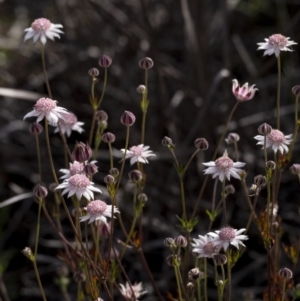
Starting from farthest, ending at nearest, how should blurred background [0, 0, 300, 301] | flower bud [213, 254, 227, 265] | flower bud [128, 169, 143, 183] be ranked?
blurred background [0, 0, 300, 301] < flower bud [128, 169, 143, 183] < flower bud [213, 254, 227, 265]

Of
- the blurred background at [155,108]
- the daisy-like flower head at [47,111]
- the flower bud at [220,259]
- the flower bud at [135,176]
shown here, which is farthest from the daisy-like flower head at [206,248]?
the blurred background at [155,108]

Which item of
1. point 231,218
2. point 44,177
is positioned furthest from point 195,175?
point 44,177

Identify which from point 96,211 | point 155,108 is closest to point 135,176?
point 96,211

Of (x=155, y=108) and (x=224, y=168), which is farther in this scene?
(x=155, y=108)

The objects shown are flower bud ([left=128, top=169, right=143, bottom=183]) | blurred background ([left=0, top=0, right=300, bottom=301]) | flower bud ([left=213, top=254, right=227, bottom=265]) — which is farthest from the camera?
blurred background ([left=0, top=0, right=300, bottom=301])

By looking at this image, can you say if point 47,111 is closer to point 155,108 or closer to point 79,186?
point 79,186

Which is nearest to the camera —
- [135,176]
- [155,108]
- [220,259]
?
[220,259]

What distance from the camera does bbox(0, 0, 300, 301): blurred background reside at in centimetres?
182

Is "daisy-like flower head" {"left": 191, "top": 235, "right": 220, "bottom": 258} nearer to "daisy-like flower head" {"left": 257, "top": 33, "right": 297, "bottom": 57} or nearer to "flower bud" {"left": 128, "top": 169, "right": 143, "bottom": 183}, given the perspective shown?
"flower bud" {"left": 128, "top": 169, "right": 143, "bottom": 183}

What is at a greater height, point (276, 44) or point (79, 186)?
point (276, 44)

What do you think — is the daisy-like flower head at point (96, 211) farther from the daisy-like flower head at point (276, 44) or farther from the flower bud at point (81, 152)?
the daisy-like flower head at point (276, 44)

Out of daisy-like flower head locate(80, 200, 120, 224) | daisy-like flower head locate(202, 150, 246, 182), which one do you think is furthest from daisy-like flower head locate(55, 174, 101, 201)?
daisy-like flower head locate(202, 150, 246, 182)

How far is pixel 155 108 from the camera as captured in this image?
210 cm

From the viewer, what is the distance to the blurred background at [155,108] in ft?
5.98
